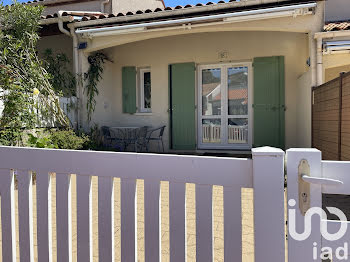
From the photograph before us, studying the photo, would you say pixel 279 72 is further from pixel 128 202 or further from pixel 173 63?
pixel 128 202

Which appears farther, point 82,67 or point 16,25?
point 82,67

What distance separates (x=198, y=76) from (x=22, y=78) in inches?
182

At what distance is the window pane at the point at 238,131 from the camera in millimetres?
7480

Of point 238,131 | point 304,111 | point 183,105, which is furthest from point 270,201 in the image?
point 183,105

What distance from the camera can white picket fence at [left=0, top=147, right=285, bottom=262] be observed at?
1083 mm

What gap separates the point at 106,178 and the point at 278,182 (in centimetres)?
83

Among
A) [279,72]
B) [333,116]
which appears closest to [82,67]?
[279,72]

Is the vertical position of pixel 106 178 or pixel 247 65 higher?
pixel 247 65

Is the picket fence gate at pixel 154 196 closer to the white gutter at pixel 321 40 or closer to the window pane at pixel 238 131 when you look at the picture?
the white gutter at pixel 321 40

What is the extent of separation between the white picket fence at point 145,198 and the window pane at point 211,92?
21.7ft

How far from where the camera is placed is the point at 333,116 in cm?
433

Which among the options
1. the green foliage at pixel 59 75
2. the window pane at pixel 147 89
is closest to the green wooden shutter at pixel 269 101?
the window pane at pixel 147 89

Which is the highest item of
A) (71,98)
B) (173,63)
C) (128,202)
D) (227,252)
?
(173,63)

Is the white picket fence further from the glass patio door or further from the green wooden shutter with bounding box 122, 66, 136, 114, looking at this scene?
the green wooden shutter with bounding box 122, 66, 136, 114
